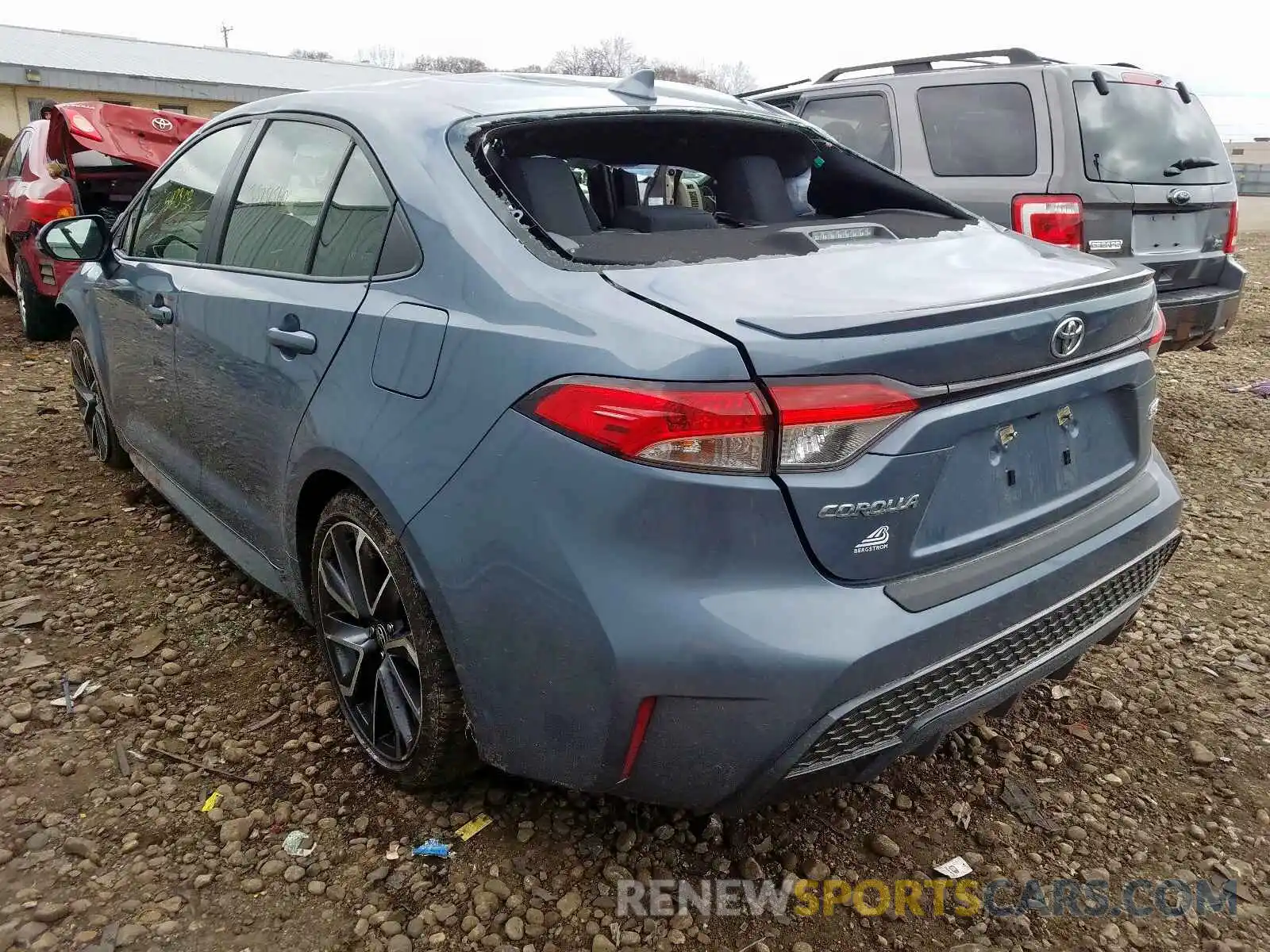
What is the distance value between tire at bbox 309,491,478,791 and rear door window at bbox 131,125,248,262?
4.24 ft

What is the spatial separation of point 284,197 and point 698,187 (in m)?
1.67

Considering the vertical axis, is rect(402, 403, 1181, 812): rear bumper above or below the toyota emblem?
below

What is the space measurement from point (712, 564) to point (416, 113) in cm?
137

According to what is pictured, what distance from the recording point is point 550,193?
235 centimetres

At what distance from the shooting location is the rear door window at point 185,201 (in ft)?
10.00

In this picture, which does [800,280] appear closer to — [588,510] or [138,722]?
[588,510]

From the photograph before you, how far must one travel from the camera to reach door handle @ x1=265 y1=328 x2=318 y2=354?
2271mm

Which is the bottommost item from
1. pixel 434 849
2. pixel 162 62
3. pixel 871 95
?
→ pixel 434 849

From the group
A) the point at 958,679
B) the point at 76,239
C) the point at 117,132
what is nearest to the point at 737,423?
the point at 958,679

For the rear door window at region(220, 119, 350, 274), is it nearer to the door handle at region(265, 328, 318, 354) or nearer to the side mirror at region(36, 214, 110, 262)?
the door handle at region(265, 328, 318, 354)

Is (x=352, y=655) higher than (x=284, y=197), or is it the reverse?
(x=284, y=197)

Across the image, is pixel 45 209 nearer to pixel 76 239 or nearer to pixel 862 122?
pixel 76 239

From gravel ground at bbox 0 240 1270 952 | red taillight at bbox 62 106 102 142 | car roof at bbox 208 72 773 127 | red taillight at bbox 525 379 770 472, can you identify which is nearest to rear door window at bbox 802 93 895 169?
car roof at bbox 208 72 773 127

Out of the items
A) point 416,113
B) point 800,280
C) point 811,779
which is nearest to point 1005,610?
point 811,779
